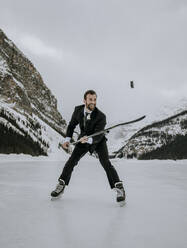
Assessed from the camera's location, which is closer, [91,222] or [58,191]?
[91,222]

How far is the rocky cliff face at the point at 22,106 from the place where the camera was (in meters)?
42.6

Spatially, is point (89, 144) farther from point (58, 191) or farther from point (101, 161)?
point (58, 191)

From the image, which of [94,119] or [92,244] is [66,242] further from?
[94,119]

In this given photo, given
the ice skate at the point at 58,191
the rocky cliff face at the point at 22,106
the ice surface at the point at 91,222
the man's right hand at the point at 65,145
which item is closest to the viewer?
the ice surface at the point at 91,222

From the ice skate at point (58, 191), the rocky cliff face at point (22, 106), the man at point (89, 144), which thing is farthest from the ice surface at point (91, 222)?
the rocky cliff face at point (22, 106)

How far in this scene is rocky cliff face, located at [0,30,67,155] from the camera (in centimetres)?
4262

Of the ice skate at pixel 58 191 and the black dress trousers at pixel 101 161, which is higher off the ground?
the black dress trousers at pixel 101 161

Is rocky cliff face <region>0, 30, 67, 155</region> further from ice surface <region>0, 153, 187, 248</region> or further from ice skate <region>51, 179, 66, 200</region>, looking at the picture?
ice surface <region>0, 153, 187, 248</region>

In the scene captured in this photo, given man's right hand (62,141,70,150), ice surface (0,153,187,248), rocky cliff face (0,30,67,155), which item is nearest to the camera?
ice surface (0,153,187,248)

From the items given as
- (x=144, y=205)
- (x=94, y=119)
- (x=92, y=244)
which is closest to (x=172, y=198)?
(x=144, y=205)

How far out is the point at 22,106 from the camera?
71.7 metres

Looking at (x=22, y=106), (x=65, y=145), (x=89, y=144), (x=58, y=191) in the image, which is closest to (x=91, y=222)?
(x=58, y=191)

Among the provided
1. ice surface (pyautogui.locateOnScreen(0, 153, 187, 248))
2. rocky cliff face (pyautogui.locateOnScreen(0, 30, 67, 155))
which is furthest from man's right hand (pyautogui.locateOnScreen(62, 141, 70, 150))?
rocky cliff face (pyautogui.locateOnScreen(0, 30, 67, 155))

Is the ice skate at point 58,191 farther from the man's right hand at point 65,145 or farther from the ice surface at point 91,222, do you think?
the man's right hand at point 65,145
